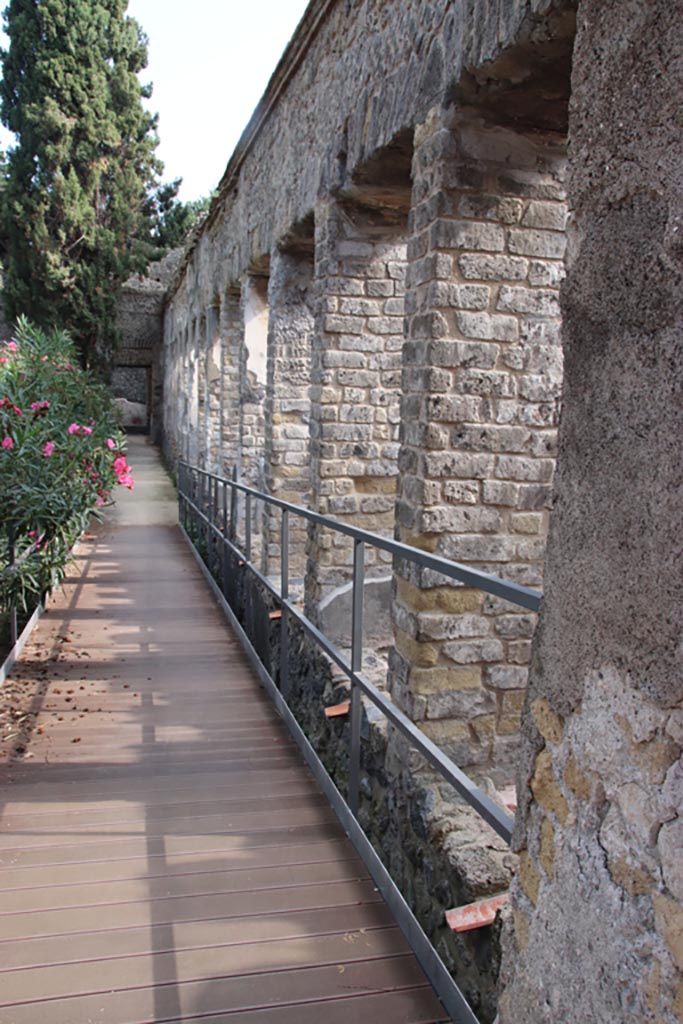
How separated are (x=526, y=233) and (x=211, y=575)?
14.7 feet

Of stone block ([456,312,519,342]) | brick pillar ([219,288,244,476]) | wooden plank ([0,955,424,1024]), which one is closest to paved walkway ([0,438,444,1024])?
wooden plank ([0,955,424,1024])

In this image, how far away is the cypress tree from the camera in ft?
46.3

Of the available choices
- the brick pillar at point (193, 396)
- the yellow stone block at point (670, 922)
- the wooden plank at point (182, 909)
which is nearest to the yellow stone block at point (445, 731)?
the wooden plank at point (182, 909)

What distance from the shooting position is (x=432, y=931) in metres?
2.51

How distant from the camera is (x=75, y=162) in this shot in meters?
15.2

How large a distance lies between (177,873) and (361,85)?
375cm

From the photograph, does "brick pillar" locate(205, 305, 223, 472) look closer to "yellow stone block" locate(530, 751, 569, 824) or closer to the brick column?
the brick column

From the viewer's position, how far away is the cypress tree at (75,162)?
14109 millimetres

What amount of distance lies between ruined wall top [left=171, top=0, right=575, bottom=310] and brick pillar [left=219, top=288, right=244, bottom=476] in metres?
1.89

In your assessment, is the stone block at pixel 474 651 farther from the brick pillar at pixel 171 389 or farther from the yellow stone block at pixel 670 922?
the brick pillar at pixel 171 389

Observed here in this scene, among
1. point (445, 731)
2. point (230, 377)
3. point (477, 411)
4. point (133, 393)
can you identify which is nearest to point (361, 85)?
point (477, 411)

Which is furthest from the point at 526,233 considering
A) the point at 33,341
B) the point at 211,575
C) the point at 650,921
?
the point at 33,341

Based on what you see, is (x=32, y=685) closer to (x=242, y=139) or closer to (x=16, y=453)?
(x=16, y=453)

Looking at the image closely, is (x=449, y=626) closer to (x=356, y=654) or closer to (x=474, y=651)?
(x=474, y=651)
